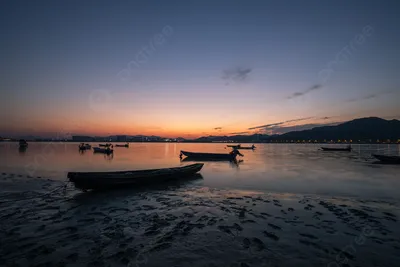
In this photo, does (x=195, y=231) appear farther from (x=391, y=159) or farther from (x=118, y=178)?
(x=391, y=159)

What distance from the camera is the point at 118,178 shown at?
58.9 feet

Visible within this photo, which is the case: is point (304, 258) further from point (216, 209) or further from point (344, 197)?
point (344, 197)

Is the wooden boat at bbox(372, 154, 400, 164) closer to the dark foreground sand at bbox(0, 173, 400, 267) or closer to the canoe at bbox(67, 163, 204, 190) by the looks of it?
the dark foreground sand at bbox(0, 173, 400, 267)

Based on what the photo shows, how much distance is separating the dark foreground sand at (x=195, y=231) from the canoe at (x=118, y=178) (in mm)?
1174

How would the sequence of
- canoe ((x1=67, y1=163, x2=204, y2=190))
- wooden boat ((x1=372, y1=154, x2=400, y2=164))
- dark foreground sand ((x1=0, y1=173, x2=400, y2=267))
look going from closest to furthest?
dark foreground sand ((x1=0, y1=173, x2=400, y2=267))
canoe ((x1=67, y1=163, x2=204, y2=190))
wooden boat ((x1=372, y1=154, x2=400, y2=164))

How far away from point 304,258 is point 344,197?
11703 mm

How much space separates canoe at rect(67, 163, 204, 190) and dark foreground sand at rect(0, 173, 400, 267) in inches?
46.2

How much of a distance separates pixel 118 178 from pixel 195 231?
34.3 feet

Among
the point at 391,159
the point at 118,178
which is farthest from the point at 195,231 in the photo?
the point at 391,159

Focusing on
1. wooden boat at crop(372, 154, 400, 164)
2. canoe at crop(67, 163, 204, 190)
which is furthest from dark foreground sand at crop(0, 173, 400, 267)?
wooden boat at crop(372, 154, 400, 164)

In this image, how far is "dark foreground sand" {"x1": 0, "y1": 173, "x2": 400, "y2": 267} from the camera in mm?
7289

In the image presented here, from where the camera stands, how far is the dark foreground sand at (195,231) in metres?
7.29

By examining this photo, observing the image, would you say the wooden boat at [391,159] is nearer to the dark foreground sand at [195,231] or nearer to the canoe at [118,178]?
the dark foreground sand at [195,231]

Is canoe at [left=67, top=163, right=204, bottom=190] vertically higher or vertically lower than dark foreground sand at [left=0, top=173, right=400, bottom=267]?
higher
